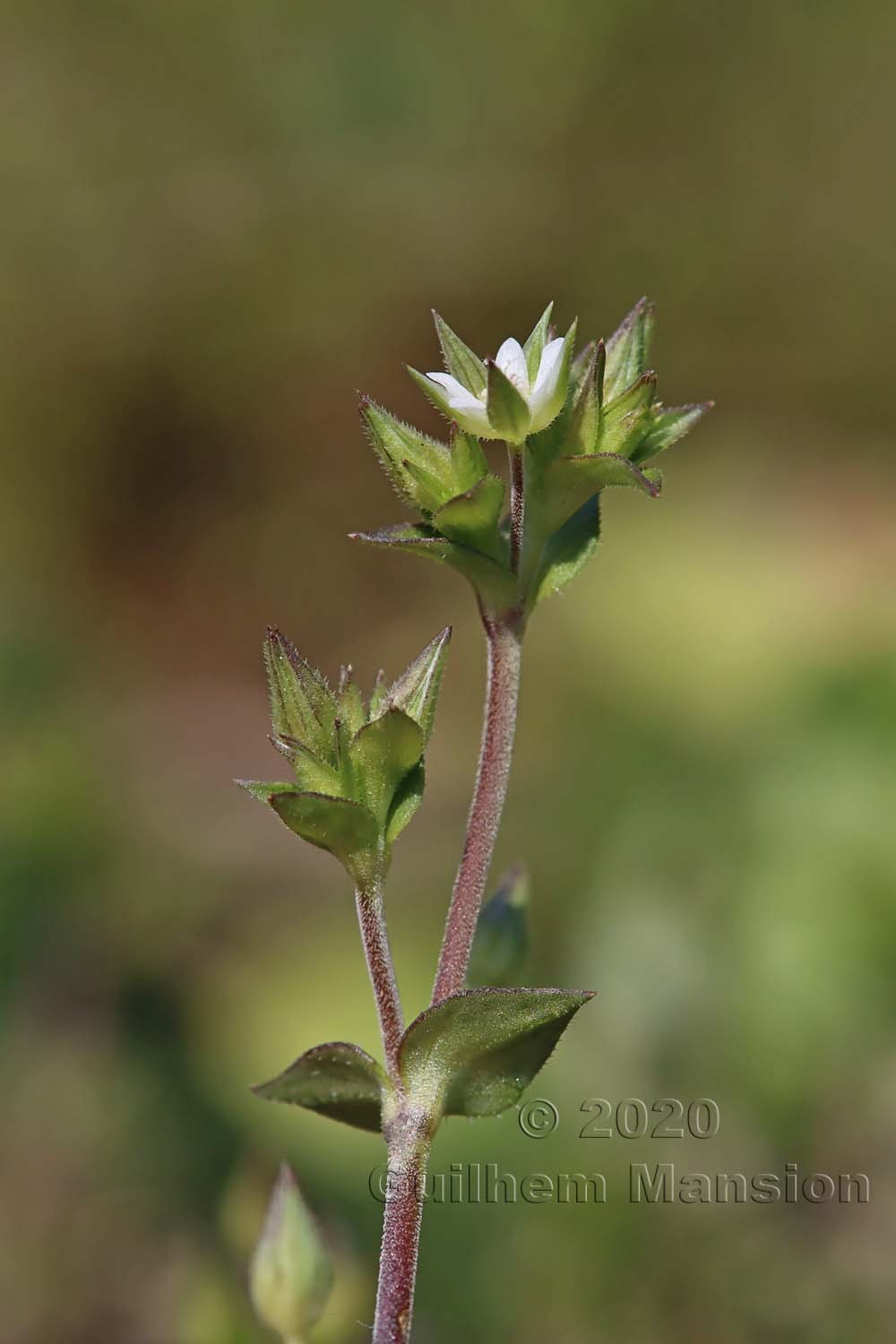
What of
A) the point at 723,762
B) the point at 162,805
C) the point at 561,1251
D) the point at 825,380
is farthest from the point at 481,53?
the point at 561,1251

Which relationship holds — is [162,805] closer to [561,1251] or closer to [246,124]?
[561,1251]

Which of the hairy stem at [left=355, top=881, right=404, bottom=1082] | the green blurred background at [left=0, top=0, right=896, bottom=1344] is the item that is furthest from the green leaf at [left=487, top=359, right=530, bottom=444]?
the green blurred background at [left=0, top=0, right=896, bottom=1344]

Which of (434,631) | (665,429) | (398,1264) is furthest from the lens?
(434,631)

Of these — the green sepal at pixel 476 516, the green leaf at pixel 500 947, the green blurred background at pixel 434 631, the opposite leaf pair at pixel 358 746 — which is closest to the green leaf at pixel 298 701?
the opposite leaf pair at pixel 358 746

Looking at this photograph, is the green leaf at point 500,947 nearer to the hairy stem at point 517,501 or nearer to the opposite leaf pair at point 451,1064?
the opposite leaf pair at point 451,1064

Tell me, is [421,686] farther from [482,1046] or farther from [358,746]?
[482,1046]

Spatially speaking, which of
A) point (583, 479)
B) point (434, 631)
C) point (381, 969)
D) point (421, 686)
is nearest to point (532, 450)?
point (583, 479)
